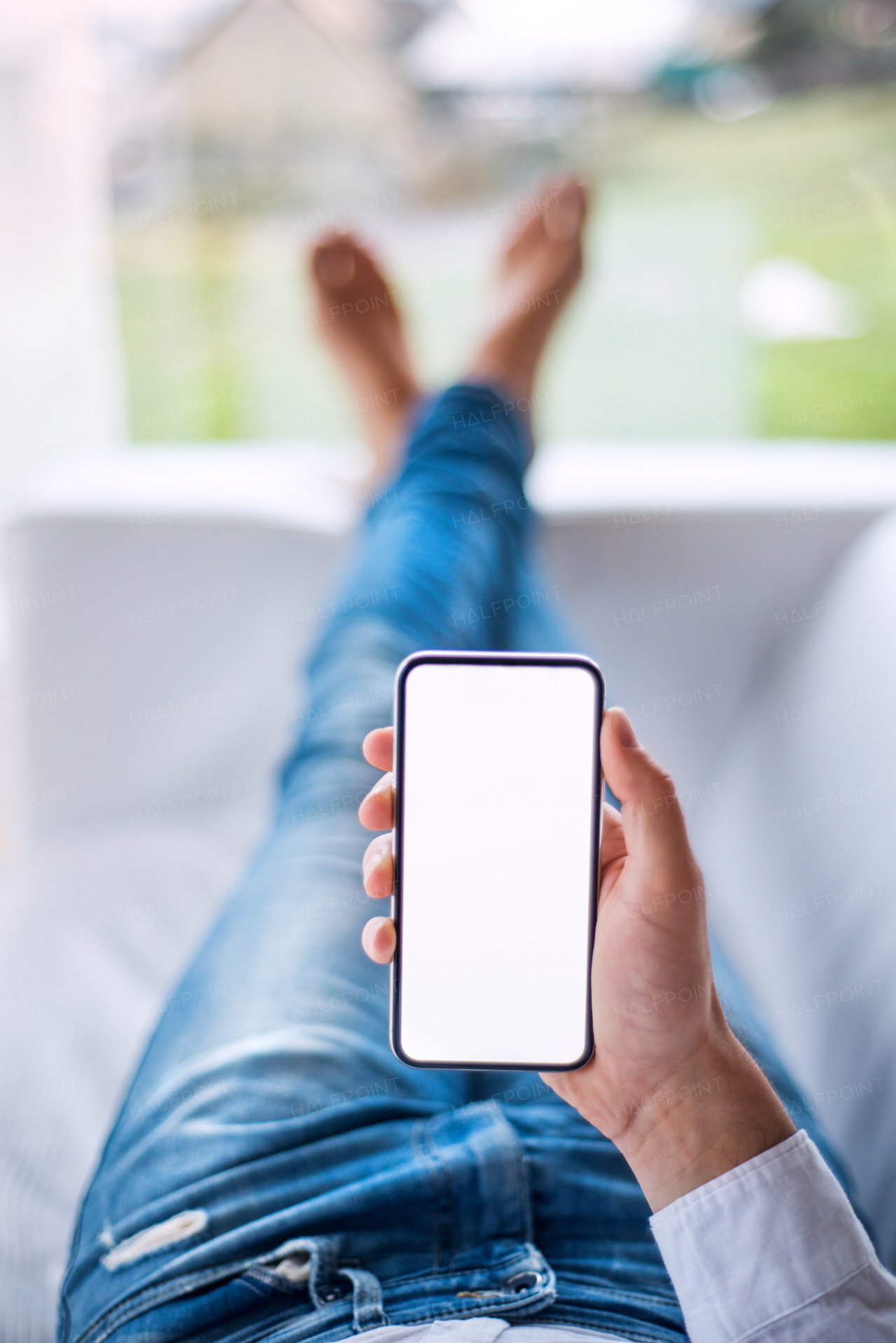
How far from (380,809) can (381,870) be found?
0.02 meters

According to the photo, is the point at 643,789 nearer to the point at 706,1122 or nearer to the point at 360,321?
the point at 706,1122

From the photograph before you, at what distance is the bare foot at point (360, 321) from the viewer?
0.93 metres

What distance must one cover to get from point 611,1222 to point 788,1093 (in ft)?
0.32

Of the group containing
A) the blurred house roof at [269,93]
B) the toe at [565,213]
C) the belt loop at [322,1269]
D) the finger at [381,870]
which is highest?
→ the blurred house roof at [269,93]

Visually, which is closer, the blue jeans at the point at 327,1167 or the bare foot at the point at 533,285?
the blue jeans at the point at 327,1167

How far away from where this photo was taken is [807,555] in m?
0.70

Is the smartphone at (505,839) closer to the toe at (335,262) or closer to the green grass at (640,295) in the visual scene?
the toe at (335,262)

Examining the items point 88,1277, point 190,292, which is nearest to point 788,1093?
point 88,1277

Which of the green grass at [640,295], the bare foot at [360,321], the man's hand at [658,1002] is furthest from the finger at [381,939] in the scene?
the green grass at [640,295]

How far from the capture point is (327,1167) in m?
0.39

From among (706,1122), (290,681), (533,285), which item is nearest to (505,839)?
(706,1122)

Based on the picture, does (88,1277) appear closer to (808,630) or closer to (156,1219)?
(156,1219)

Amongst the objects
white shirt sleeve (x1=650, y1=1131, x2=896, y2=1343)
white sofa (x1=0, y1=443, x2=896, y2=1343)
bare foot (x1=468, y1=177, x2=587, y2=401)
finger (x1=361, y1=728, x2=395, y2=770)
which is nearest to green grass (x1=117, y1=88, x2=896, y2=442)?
bare foot (x1=468, y1=177, x2=587, y2=401)

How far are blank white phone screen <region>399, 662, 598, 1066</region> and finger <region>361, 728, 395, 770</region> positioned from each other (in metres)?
0.01
